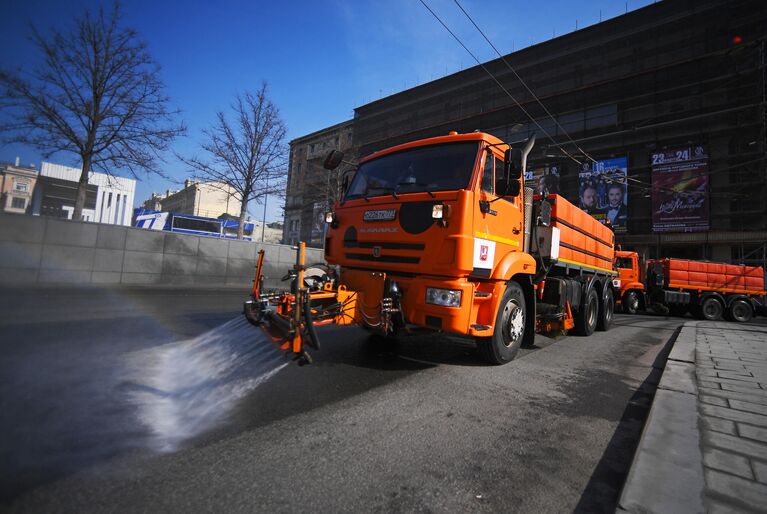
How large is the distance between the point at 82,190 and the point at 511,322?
12.6 m

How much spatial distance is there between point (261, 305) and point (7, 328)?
4.44 meters

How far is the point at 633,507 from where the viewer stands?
1.89m

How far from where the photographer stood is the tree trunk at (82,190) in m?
10.6

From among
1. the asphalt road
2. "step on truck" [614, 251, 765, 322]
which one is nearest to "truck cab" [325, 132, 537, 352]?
the asphalt road

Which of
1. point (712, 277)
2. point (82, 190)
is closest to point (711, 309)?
point (712, 277)

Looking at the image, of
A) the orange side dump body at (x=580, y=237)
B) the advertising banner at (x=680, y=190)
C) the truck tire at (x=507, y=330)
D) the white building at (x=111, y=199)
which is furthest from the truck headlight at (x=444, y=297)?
the advertising banner at (x=680, y=190)

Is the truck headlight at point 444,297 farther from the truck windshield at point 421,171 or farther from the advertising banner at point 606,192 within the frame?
the advertising banner at point 606,192

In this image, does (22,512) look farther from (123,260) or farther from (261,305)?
(123,260)

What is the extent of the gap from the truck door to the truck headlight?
350 millimetres

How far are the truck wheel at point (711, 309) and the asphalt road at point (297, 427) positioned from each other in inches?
568

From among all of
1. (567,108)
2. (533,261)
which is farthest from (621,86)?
(533,261)

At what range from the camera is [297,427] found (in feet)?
9.25

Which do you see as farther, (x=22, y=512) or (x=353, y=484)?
(x=353, y=484)

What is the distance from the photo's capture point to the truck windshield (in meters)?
4.58
